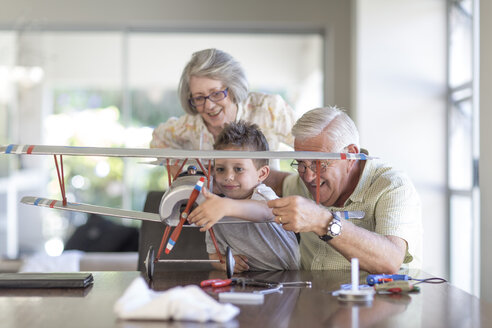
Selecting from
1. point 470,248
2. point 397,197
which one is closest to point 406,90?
point 470,248

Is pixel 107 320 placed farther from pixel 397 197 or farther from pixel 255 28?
pixel 255 28

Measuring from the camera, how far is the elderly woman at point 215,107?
2680 millimetres

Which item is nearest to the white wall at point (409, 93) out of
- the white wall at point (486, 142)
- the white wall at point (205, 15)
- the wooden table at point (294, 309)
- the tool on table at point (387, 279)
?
the white wall at point (205, 15)

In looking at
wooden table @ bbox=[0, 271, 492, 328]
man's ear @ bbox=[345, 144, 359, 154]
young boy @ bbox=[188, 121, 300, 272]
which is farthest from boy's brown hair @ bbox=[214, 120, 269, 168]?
wooden table @ bbox=[0, 271, 492, 328]

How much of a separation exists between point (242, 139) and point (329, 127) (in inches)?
12.2

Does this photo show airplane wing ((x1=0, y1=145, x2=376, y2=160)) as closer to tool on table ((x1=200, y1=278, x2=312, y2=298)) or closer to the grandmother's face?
tool on table ((x1=200, y1=278, x2=312, y2=298))

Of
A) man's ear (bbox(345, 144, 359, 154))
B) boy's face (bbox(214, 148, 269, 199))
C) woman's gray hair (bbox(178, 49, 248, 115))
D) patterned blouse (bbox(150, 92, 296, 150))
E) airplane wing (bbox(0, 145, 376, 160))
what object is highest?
woman's gray hair (bbox(178, 49, 248, 115))

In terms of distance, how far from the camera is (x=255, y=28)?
614 centimetres

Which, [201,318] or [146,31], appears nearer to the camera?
[201,318]

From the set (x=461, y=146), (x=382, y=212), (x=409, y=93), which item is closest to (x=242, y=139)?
(x=382, y=212)

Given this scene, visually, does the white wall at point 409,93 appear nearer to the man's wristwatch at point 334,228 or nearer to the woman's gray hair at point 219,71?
the woman's gray hair at point 219,71

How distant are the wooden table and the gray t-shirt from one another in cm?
36

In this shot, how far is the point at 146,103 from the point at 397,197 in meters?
4.40

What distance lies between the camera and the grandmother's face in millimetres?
2682
